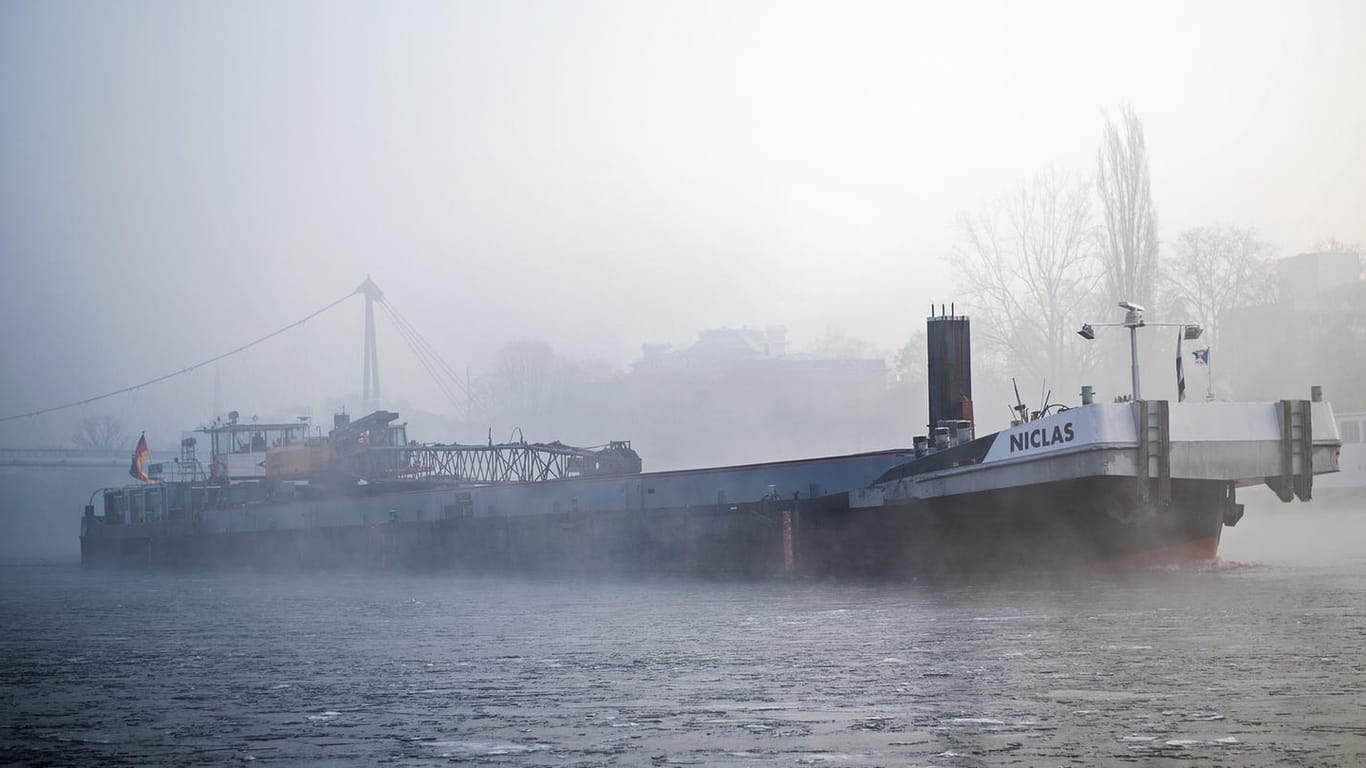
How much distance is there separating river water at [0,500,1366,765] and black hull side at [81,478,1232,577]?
0.75 m

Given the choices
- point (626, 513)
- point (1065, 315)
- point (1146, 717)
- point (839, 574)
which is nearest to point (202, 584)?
point (626, 513)

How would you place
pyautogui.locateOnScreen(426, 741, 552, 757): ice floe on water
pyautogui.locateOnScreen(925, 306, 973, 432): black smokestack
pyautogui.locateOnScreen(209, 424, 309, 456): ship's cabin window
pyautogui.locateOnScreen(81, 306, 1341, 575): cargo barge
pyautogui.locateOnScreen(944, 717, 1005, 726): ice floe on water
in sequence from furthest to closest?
pyautogui.locateOnScreen(209, 424, 309, 456): ship's cabin window → pyautogui.locateOnScreen(925, 306, 973, 432): black smokestack → pyautogui.locateOnScreen(81, 306, 1341, 575): cargo barge → pyautogui.locateOnScreen(944, 717, 1005, 726): ice floe on water → pyautogui.locateOnScreen(426, 741, 552, 757): ice floe on water

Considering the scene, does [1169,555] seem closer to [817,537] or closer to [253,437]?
[817,537]

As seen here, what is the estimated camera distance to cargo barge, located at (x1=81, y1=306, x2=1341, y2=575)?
65.0ft

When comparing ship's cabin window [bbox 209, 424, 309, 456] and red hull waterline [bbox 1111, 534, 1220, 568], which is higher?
ship's cabin window [bbox 209, 424, 309, 456]

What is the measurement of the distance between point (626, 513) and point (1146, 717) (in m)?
20.9

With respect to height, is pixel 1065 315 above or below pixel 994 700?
above

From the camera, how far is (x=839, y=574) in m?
24.8

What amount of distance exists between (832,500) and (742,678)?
12.6 metres

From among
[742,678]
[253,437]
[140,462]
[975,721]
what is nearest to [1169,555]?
[742,678]

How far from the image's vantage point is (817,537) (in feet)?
83.1

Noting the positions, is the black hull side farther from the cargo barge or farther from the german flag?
the german flag

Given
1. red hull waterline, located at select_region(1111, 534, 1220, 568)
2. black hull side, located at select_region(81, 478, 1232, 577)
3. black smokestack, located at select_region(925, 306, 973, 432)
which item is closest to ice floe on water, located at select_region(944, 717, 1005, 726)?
black hull side, located at select_region(81, 478, 1232, 577)

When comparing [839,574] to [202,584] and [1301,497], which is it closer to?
[1301,497]
